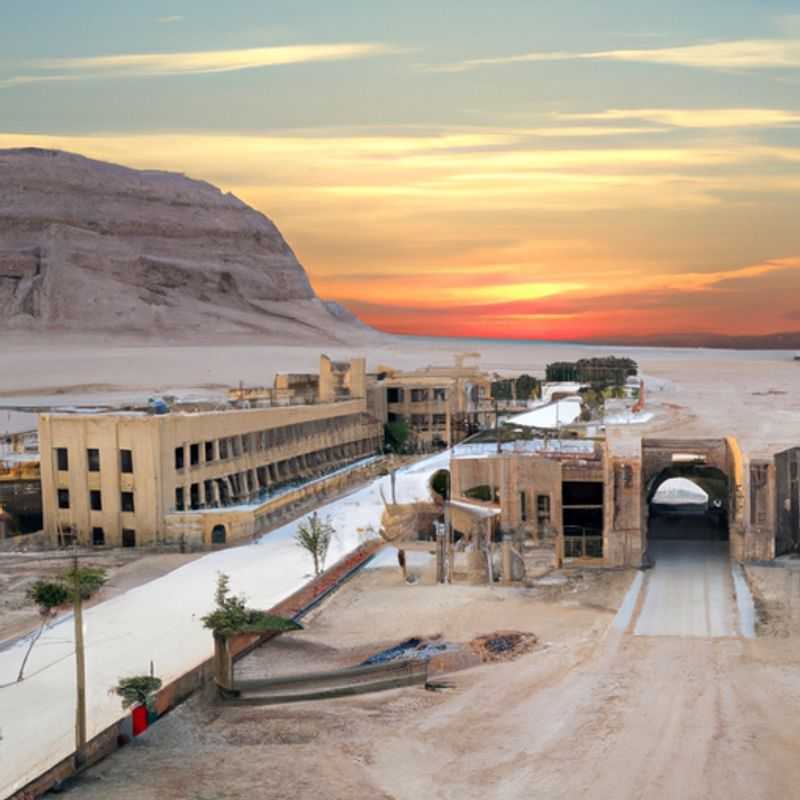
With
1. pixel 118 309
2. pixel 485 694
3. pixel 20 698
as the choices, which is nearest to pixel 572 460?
pixel 485 694

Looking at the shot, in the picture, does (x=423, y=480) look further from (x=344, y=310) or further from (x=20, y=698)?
(x=344, y=310)

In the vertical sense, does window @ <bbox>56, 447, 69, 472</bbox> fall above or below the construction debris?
above

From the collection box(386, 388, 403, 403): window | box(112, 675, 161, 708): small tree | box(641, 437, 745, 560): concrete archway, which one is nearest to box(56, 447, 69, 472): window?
box(641, 437, 745, 560): concrete archway

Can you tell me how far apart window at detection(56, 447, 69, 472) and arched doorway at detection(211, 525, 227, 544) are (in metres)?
4.49

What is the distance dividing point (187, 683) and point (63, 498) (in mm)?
16764

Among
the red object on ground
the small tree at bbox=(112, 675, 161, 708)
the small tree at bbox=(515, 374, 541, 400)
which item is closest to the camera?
the red object on ground

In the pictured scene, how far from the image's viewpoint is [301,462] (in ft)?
132

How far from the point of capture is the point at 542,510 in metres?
24.8

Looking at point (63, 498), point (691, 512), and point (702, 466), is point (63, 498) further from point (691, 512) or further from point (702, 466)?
point (702, 466)

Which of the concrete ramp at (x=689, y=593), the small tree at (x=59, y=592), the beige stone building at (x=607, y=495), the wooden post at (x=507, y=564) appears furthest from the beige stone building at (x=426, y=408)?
the small tree at (x=59, y=592)

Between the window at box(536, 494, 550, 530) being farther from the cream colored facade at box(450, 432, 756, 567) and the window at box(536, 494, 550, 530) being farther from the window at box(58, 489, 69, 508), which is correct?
the window at box(58, 489, 69, 508)

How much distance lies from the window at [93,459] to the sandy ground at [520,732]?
1457cm

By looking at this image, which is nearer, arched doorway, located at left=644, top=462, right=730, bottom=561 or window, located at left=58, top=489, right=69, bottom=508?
arched doorway, located at left=644, top=462, right=730, bottom=561

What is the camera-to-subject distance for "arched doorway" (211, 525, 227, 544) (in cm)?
3039
